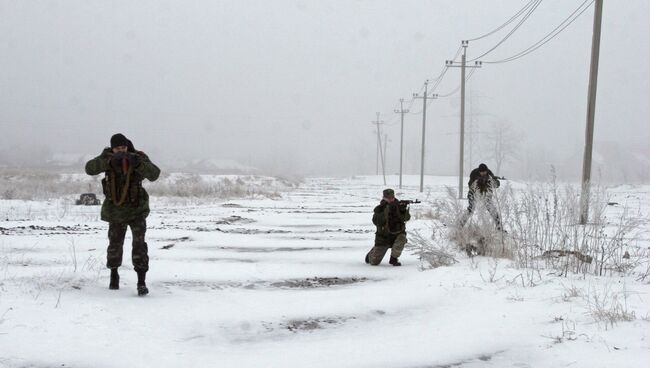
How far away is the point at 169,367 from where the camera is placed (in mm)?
3398

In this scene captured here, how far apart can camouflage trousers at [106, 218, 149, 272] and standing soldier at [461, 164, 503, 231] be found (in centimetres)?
474

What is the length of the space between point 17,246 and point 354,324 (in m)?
6.36

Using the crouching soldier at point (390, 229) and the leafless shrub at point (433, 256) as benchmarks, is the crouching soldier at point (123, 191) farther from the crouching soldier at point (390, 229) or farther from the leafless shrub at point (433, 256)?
the leafless shrub at point (433, 256)

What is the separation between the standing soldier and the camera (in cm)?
740

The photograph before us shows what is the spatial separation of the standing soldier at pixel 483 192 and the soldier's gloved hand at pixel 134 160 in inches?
191

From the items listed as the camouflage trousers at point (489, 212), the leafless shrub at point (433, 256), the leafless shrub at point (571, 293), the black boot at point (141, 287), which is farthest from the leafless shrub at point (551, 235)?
the black boot at point (141, 287)

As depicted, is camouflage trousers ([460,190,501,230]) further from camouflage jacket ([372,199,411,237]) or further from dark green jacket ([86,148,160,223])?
dark green jacket ([86,148,160,223])

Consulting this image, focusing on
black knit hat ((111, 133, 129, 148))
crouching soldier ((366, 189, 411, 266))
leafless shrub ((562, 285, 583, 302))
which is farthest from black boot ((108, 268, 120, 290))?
leafless shrub ((562, 285, 583, 302))

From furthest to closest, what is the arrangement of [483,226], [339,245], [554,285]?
[339,245] < [483,226] < [554,285]

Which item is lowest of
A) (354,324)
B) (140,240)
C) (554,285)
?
(354,324)

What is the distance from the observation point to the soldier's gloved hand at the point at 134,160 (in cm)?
489

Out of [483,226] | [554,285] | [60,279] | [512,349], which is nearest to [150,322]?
[60,279]

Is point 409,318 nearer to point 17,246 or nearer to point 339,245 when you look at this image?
point 339,245

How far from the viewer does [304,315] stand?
483 centimetres
